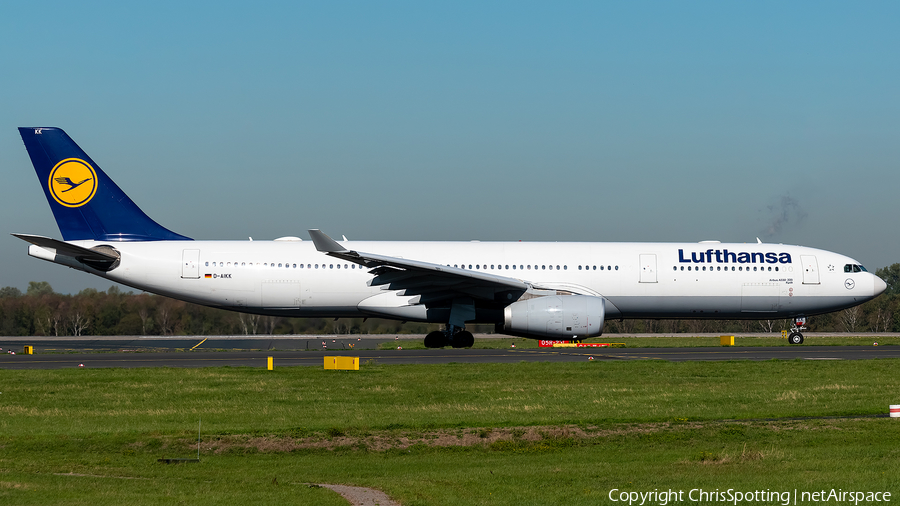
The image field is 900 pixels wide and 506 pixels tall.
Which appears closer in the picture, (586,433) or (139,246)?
(586,433)

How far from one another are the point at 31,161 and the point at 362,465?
22.8 meters

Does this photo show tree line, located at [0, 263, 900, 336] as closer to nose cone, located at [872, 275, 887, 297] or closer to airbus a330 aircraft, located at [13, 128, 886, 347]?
airbus a330 aircraft, located at [13, 128, 886, 347]

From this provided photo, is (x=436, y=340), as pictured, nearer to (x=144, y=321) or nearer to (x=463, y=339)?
(x=463, y=339)

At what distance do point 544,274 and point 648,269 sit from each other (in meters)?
3.69

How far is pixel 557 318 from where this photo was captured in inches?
1004

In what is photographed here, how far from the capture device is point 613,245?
1171 inches

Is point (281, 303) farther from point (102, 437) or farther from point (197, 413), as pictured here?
point (102, 437)

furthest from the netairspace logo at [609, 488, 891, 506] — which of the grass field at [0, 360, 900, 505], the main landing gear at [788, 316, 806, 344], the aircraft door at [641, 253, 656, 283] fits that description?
the main landing gear at [788, 316, 806, 344]

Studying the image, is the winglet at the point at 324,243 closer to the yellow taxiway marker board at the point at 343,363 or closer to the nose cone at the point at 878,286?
the yellow taxiway marker board at the point at 343,363

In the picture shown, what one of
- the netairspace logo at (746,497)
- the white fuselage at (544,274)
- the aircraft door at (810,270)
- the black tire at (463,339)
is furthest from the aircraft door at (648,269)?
the netairspace logo at (746,497)

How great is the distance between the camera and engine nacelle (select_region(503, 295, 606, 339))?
25500 mm

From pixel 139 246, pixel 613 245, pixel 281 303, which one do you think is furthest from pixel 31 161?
pixel 613 245

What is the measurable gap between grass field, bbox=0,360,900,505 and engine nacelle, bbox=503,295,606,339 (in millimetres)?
5206

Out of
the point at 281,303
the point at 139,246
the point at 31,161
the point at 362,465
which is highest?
the point at 31,161
